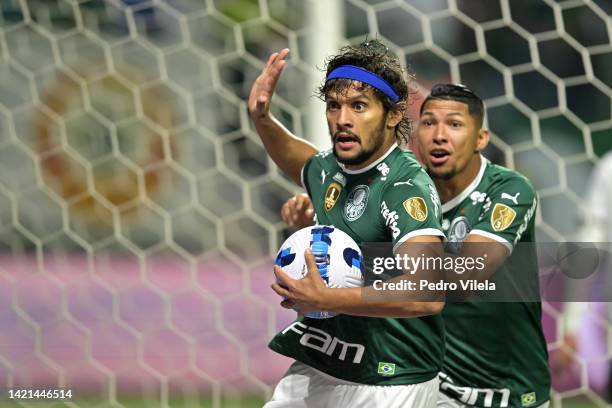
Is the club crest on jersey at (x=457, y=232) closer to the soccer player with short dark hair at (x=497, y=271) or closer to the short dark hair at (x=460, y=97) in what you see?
the soccer player with short dark hair at (x=497, y=271)

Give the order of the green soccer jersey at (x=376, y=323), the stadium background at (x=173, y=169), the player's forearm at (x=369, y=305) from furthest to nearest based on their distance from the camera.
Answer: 1. the stadium background at (x=173, y=169)
2. the green soccer jersey at (x=376, y=323)
3. the player's forearm at (x=369, y=305)

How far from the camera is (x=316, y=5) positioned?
393cm

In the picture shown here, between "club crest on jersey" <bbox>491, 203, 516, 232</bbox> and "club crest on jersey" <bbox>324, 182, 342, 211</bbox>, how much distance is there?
44 cm

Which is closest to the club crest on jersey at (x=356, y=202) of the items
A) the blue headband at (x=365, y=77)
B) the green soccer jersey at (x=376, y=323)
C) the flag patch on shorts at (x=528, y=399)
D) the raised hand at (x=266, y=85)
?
the green soccer jersey at (x=376, y=323)

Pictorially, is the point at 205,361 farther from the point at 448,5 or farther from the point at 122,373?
the point at 448,5

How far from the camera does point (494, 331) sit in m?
2.94

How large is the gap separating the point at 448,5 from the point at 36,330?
2306 millimetres

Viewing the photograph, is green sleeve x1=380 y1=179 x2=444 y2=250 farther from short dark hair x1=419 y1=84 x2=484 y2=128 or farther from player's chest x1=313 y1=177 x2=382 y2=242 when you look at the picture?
short dark hair x1=419 y1=84 x2=484 y2=128

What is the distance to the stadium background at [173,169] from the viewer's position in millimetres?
4758

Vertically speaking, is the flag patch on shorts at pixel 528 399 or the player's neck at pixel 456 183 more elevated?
the player's neck at pixel 456 183

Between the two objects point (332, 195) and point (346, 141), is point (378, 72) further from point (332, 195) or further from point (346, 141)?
point (332, 195)

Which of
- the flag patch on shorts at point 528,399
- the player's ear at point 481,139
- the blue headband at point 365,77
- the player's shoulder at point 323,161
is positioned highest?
the blue headband at point 365,77

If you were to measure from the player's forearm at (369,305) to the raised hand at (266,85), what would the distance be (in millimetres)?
740

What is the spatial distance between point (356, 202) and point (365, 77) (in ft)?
0.99
